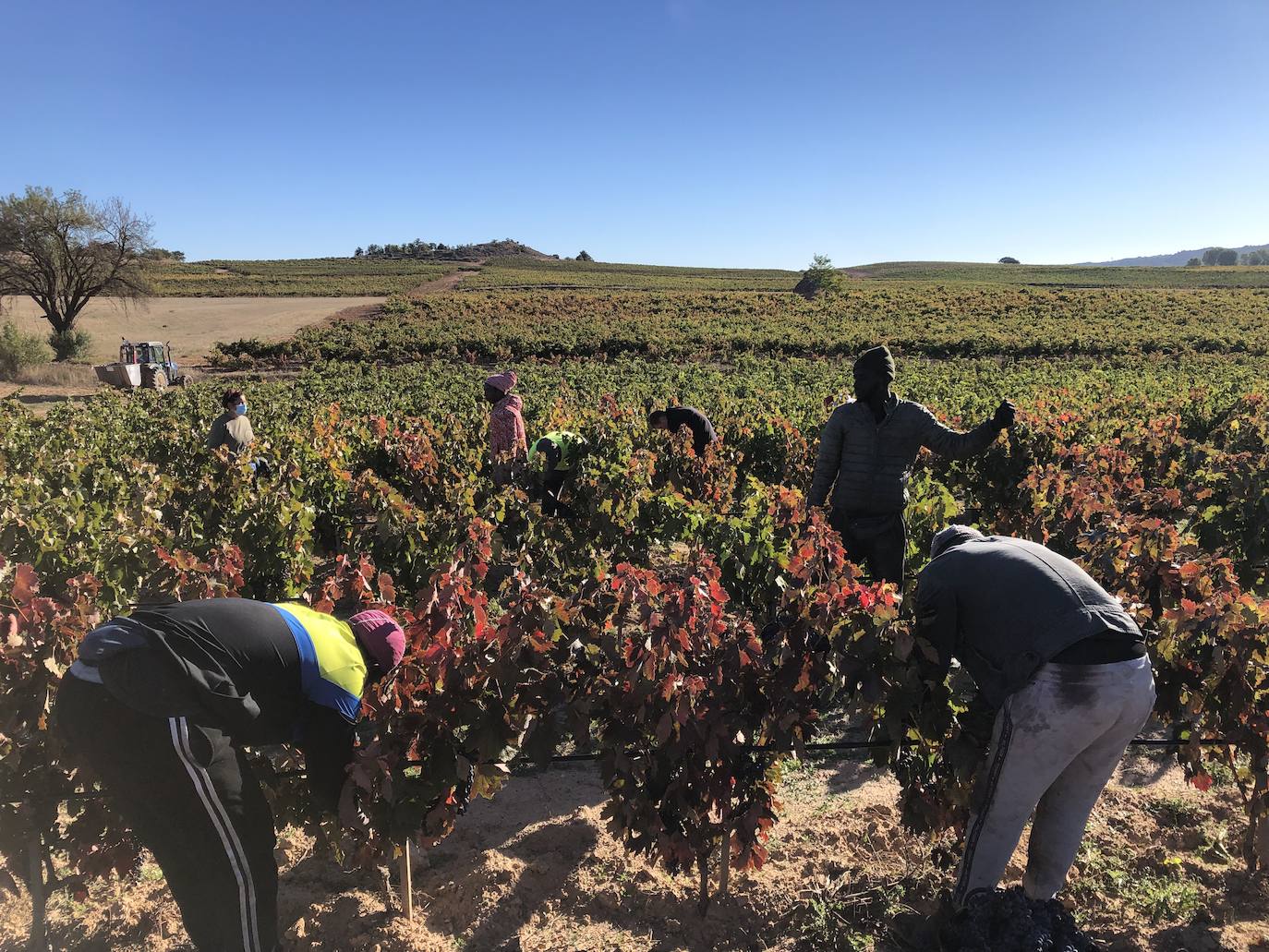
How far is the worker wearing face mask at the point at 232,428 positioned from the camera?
25.5 ft

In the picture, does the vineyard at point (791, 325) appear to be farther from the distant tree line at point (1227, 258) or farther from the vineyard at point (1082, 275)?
the distant tree line at point (1227, 258)

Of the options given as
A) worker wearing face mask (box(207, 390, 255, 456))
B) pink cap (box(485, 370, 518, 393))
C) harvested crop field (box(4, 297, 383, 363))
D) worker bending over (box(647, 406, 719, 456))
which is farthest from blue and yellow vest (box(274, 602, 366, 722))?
harvested crop field (box(4, 297, 383, 363))

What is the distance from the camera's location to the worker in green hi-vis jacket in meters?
6.91

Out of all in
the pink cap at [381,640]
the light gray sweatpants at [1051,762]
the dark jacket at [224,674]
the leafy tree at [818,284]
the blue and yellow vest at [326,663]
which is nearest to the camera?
the dark jacket at [224,674]

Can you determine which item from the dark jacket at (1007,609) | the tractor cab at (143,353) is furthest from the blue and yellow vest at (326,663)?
the tractor cab at (143,353)

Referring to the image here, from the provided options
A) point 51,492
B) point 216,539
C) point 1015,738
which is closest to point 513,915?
point 1015,738

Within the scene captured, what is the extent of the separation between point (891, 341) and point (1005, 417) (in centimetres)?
3851

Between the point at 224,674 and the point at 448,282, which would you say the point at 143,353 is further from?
the point at 448,282

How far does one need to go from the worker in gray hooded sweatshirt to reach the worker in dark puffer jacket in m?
1.47

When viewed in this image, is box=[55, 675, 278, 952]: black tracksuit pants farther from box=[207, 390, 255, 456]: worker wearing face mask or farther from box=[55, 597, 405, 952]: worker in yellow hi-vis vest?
box=[207, 390, 255, 456]: worker wearing face mask

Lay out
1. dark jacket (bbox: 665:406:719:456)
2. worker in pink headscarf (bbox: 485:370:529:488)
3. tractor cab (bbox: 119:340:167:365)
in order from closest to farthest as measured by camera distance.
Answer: worker in pink headscarf (bbox: 485:370:529:488)
dark jacket (bbox: 665:406:719:456)
tractor cab (bbox: 119:340:167:365)

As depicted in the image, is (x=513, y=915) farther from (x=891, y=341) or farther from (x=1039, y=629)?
(x=891, y=341)

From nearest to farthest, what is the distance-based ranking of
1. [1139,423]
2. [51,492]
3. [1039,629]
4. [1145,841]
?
[1039,629] < [1145,841] < [51,492] < [1139,423]

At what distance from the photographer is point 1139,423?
10.3 metres
